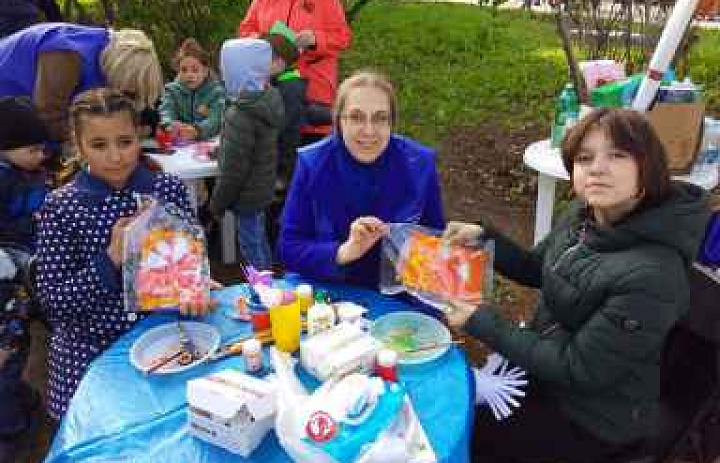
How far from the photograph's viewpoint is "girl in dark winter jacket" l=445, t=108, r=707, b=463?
1.99 m

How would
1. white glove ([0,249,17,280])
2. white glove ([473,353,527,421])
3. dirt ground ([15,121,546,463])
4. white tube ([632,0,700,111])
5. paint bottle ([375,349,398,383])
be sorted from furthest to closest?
dirt ground ([15,121,546,463]) < white tube ([632,0,700,111]) < white glove ([0,249,17,280]) < white glove ([473,353,527,421]) < paint bottle ([375,349,398,383])

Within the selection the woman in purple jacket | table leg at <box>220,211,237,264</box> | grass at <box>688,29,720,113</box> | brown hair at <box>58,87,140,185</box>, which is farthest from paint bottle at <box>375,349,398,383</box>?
grass at <box>688,29,720,113</box>

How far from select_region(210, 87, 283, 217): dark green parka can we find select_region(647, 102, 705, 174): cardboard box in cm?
197

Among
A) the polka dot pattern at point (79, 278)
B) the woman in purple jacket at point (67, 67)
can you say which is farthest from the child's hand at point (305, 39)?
the polka dot pattern at point (79, 278)

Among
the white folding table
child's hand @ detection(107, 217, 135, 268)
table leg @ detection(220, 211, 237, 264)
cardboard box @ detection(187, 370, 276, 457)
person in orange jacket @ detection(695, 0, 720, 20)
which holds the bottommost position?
table leg @ detection(220, 211, 237, 264)

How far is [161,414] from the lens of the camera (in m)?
1.86

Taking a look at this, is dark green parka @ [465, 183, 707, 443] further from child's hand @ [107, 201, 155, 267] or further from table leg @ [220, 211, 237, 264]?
table leg @ [220, 211, 237, 264]

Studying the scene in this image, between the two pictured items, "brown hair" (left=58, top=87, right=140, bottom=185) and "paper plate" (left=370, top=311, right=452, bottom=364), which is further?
"brown hair" (left=58, top=87, right=140, bottom=185)

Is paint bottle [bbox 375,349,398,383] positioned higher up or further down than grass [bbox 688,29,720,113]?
further down

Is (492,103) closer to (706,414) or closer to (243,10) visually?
(243,10)

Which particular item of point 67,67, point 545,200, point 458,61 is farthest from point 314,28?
point 458,61

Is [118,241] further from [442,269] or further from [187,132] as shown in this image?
[187,132]

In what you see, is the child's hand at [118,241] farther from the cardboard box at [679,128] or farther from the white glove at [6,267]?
the cardboard box at [679,128]

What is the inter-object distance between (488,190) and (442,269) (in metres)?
3.74
